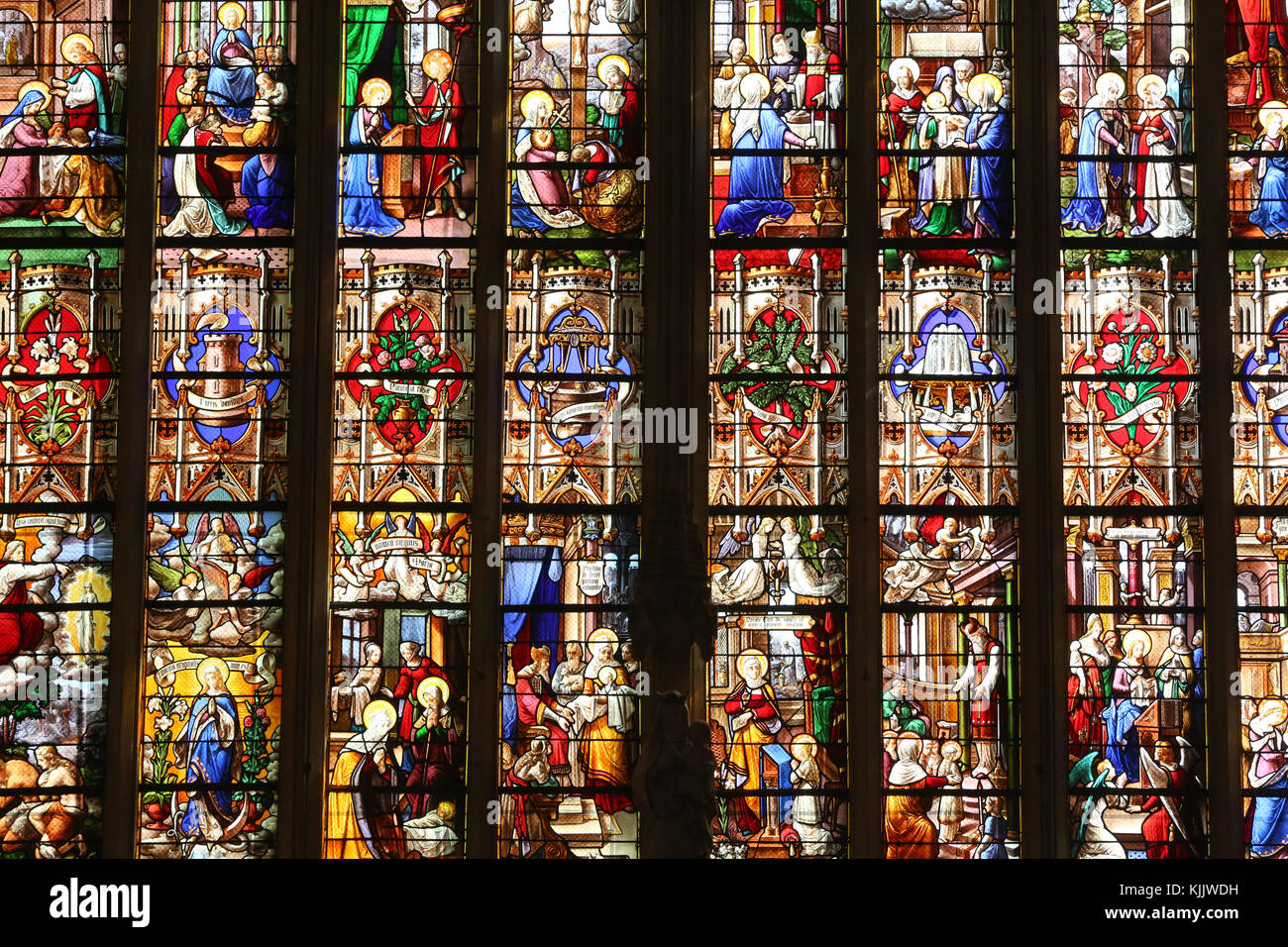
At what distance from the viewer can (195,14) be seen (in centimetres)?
1159

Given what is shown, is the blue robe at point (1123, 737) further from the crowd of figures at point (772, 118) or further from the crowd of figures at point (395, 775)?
the crowd of figures at point (395, 775)

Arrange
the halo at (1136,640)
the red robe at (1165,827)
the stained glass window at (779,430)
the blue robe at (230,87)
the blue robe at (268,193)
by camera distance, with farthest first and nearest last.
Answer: the blue robe at (230,87), the blue robe at (268,193), the halo at (1136,640), the stained glass window at (779,430), the red robe at (1165,827)

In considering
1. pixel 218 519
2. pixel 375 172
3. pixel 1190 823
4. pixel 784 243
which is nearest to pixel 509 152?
pixel 375 172

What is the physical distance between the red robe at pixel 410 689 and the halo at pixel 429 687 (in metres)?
0.01

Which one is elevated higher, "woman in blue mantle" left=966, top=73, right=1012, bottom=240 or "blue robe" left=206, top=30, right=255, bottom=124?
"blue robe" left=206, top=30, right=255, bottom=124

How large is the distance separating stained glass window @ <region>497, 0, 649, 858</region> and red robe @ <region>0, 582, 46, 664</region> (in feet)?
7.61

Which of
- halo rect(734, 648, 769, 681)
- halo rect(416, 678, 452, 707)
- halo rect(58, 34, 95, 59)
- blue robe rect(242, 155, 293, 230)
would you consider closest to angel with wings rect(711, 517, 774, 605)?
halo rect(734, 648, 769, 681)

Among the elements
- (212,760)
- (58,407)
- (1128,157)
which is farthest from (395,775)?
(1128,157)

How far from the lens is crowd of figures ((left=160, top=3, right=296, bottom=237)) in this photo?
37.4 ft

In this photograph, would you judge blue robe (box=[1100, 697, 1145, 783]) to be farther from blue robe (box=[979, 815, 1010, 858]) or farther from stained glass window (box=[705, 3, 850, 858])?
stained glass window (box=[705, 3, 850, 858])

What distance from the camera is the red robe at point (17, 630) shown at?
10938 millimetres

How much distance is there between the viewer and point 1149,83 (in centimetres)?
1152

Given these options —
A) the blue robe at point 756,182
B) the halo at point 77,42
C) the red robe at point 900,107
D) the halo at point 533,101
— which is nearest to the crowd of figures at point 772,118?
the blue robe at point 756,182
